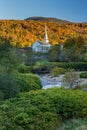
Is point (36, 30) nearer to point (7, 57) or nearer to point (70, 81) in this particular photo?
point (70, 81)

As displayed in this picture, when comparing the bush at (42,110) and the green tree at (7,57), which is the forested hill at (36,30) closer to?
the green tree at (7,57)

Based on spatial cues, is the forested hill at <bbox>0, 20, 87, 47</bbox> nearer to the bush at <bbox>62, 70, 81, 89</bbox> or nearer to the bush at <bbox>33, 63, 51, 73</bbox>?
the bush at <bbox>33, 63, 51, 73</bbox>

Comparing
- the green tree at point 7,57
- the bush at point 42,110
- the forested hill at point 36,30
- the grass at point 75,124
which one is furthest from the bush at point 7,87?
the forested hill at point 36,30

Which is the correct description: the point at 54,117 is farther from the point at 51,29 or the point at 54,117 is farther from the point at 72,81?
the point at 51,29

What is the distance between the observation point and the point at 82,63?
203 ft

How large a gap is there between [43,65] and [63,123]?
4518 centimetres

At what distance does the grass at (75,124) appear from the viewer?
15068 millimetres

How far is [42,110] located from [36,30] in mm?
103238

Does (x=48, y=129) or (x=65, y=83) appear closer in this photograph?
(x=48, y=129)

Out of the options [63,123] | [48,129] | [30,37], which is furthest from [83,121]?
[30,37]

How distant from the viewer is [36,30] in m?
117

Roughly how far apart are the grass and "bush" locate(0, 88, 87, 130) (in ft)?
1.01

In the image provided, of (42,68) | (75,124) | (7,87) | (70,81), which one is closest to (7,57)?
(7,87)

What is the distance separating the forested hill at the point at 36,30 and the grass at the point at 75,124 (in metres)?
84.3
